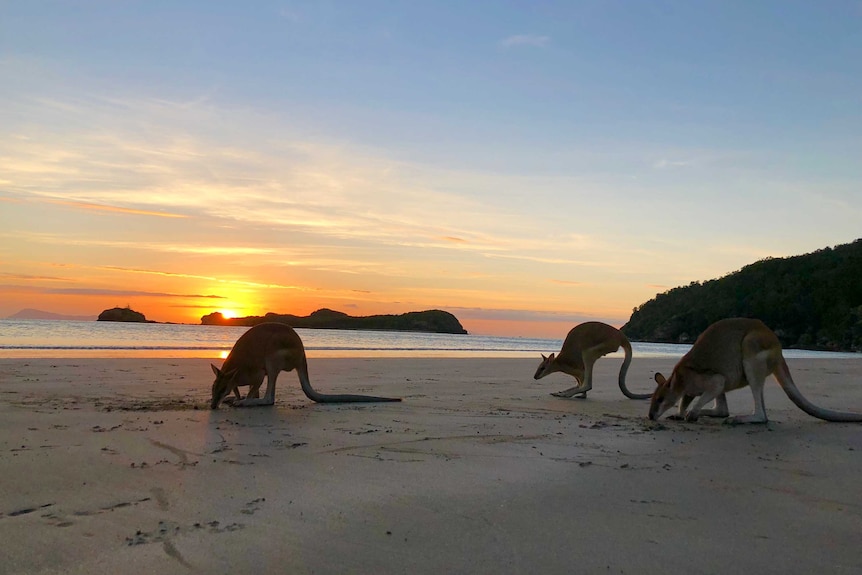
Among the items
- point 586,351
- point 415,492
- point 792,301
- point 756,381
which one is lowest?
point 415,492

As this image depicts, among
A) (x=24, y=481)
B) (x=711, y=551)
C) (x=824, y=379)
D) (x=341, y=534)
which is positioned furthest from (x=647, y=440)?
(x=824, y=379)

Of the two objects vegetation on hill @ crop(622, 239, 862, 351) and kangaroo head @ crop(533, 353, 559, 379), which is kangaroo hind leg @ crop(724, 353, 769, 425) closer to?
kangaroo head @ crop(533, 353, 559, 379)


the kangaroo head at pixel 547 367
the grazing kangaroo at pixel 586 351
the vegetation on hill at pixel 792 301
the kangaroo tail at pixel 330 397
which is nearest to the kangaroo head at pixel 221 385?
the kangaroo tail at pixel 330 397

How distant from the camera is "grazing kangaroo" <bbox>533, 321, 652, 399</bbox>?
967 cm

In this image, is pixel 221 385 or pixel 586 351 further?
pixel 586 351

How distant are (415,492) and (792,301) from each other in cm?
6018

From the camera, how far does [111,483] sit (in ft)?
12.5

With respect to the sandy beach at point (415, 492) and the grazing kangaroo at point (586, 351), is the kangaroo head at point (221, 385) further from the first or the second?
the grazing kangaroo at point (586, 351)

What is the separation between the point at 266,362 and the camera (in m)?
7.92

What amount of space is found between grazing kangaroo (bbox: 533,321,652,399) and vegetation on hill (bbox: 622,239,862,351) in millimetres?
45233

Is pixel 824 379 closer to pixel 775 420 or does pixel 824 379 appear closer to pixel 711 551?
pixel 775 420

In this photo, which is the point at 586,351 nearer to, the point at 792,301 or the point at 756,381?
the point at 756,381

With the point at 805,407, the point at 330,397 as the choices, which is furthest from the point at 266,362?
the point at 805,407

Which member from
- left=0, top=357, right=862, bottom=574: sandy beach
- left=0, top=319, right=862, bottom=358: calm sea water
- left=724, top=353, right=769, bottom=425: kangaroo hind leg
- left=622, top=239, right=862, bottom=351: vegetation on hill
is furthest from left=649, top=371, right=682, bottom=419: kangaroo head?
left=622, top=239, right=862, bottom=351: vegetation on hill
